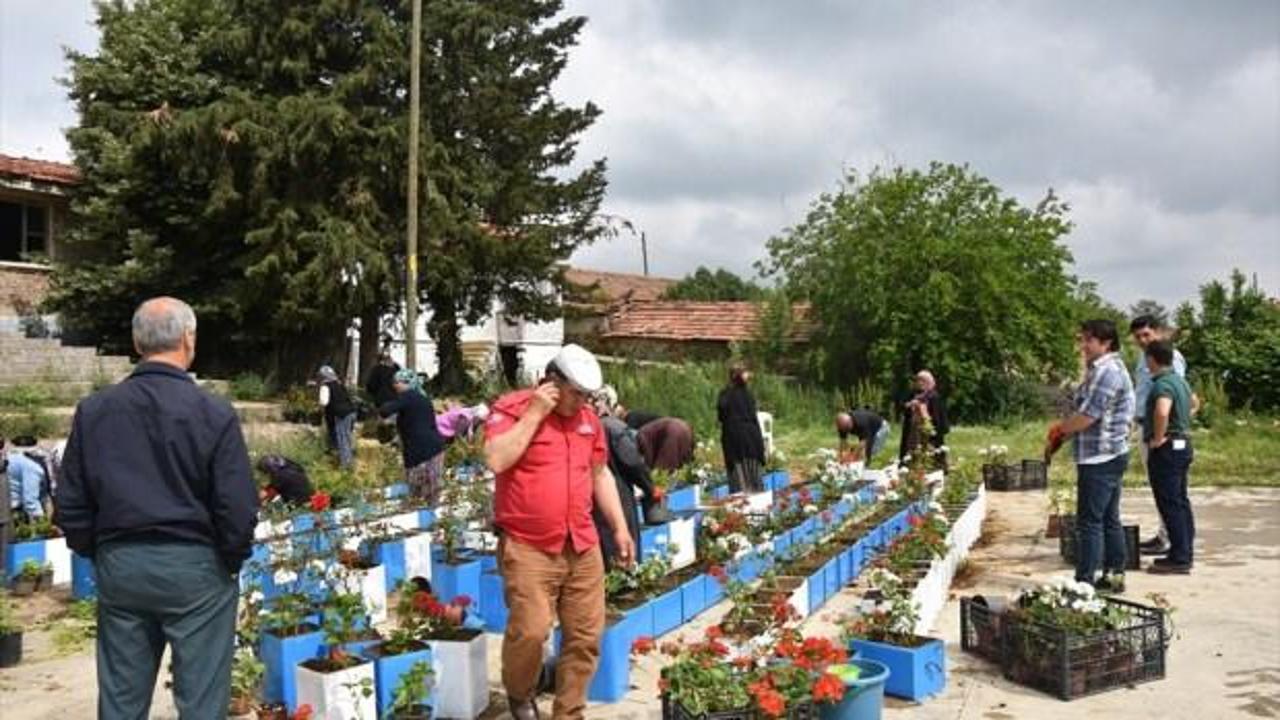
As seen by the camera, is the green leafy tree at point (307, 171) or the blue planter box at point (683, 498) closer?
the blue planter box at point (683, 498)

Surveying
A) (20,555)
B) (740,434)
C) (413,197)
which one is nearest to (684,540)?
(740,434)

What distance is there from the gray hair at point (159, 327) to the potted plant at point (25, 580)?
5511 millimetres

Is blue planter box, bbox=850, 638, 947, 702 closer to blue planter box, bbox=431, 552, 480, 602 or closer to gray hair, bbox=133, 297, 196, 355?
blue planter box, bbox=431, 552, 480, 602

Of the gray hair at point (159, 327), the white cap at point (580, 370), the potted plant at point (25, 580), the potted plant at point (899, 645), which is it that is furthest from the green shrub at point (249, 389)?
the gray hair at point (159, 327)

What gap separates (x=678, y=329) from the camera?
29156 mm

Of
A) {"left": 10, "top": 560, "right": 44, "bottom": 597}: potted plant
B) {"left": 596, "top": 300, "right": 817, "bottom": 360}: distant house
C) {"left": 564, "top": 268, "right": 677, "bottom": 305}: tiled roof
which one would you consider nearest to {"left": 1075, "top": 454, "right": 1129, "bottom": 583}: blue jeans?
{"left": 10, "top": 560, "right": 44, "bottom": 597}: potted plant

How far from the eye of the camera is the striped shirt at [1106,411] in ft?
20.9

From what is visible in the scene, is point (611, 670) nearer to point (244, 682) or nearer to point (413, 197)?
point (244, 682)

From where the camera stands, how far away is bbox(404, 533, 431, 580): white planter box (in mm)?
7746

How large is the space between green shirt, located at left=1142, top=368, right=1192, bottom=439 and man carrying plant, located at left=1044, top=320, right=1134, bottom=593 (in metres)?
1.00

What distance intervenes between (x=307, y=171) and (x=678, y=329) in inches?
505

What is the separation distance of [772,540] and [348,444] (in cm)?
670

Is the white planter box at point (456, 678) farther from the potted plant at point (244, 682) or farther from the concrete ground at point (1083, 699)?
the potted plant at point (244, 682)

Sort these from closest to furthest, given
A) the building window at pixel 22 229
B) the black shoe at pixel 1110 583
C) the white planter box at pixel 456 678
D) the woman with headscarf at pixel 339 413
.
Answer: the white planter box at pixel 456 678 → the black shoe at pixel 1110 583 → the woman with headscarf at pixel 339 413 → the building window at pixel 22 229
